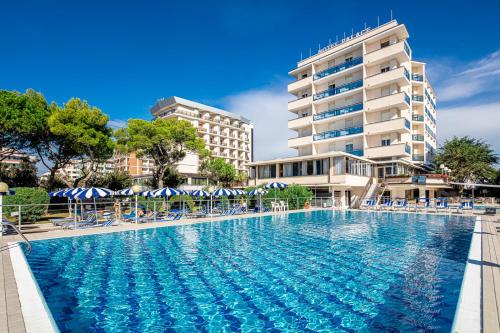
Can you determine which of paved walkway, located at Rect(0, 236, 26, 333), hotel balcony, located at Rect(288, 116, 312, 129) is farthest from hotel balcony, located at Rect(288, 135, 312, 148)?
paved walkway, located at Rect(0, 236, 26, 333)

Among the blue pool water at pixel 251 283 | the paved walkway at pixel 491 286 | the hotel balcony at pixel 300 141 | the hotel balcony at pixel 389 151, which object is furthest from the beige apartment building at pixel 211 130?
the paved walkway at pixel 491 286

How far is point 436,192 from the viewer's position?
146ft

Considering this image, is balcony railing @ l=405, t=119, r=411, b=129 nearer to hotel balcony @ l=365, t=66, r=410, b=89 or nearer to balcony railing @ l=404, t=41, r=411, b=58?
hotel balcony @ l=365, t=66, r=410, b=89

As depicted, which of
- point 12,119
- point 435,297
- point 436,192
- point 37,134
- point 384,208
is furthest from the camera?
point 436,192

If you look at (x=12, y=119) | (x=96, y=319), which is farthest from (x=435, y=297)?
(x=12, y=119)

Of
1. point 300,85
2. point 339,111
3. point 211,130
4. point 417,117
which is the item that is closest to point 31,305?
point 339,111

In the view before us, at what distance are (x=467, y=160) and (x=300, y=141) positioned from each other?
2286 cm

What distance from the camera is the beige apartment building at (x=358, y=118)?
35.1 m

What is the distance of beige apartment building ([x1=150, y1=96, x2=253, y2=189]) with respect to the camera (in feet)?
220

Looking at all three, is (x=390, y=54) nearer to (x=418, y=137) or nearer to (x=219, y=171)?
(x=418, y=137)

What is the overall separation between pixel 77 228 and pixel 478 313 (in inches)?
690

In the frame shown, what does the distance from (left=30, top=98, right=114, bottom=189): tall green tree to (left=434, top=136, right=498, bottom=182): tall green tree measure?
4367cm

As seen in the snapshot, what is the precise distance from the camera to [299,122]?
155ft

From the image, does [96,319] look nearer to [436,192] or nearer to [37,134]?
[37,134]
